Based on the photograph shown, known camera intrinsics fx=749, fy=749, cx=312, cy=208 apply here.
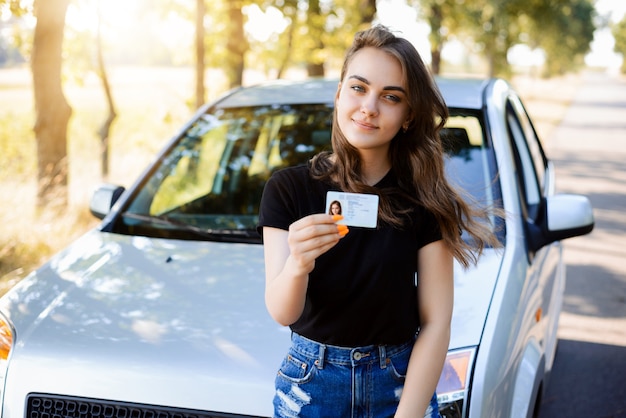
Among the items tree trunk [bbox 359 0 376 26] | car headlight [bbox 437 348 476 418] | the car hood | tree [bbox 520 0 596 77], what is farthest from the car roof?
tree [bbox 520 0 596 77]

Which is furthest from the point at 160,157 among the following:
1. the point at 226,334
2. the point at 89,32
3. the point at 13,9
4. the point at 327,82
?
the point at 89,32

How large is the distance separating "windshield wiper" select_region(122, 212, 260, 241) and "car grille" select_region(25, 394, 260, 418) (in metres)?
1.15

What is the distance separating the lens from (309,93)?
13.2 feet

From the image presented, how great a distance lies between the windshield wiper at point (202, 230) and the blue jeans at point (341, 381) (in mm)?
1501

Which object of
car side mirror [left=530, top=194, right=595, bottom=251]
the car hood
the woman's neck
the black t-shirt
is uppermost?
the woman's neck

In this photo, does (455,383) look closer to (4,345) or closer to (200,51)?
(4,345)

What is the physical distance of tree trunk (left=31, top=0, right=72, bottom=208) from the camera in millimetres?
7152

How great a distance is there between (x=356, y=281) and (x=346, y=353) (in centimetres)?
17

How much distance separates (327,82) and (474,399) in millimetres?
2405

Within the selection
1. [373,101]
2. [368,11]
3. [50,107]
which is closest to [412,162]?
[373,101]

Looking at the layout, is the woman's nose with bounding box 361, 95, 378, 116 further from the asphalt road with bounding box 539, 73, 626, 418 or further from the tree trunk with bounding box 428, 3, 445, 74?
the tree trunk with bounding box 428, 3, 445, 74

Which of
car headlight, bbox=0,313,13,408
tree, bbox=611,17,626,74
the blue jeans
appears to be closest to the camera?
the blue jeans

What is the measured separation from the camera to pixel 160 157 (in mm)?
3895

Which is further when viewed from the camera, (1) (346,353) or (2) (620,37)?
(2) (620,37)
